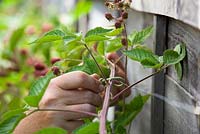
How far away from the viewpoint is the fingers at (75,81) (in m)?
1.09

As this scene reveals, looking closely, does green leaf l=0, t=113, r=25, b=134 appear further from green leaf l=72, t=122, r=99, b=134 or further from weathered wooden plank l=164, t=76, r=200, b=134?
weathered wooden plank l=164, t=76, r=200, b=134

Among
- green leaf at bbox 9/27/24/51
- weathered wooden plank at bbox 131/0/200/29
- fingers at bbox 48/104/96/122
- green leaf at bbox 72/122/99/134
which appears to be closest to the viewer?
weathered wooden plank at bbox 131/0/200/29

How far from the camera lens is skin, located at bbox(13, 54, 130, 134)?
1095 mm

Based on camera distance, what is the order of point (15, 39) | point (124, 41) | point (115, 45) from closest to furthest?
point (124, 41) → point (115, 45) → point (15, 39)

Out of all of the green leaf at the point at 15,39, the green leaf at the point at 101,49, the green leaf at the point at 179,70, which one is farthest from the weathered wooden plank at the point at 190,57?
the green leaf at the point at 15,39

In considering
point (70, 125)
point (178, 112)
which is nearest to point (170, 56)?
point (178, 112)

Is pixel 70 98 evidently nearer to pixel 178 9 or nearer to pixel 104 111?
pixel 104 111

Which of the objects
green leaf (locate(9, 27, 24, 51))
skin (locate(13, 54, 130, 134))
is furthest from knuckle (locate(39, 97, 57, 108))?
green leaf (locate(9, 27, 24, 51))

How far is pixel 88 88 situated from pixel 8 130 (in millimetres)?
174

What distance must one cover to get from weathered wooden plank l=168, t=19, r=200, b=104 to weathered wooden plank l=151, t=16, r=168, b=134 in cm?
9

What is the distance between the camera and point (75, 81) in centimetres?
110

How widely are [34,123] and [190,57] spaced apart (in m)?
0.35

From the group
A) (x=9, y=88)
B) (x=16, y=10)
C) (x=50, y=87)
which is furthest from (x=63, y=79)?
(x=16, y=10)

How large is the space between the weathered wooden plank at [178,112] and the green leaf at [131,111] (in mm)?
59
